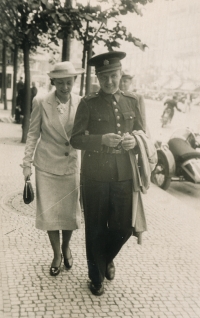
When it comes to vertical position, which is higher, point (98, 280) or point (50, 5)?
point (50, 5)

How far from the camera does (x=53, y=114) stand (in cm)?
397

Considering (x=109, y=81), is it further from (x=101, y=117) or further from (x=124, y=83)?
(x=124, y=83)

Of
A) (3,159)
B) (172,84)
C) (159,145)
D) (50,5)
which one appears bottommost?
(3,159)

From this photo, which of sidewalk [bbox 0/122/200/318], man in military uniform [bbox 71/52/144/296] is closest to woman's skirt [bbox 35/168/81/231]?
man in military uniform [bbox 71/52/144/296]

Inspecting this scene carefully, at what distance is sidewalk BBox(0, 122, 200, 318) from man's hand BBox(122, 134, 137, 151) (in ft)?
4.09

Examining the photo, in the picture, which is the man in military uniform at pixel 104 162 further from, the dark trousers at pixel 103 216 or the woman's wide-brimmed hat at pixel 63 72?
the woman's wide-brimmed hat at pixel 63 72

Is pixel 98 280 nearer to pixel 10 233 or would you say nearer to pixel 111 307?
pixel 111 307

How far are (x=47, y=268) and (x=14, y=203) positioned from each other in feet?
7.64

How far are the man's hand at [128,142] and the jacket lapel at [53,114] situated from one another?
0.69 m

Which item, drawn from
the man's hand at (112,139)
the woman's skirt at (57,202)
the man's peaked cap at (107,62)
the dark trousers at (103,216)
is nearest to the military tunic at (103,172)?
the dark trousers at (103,216)

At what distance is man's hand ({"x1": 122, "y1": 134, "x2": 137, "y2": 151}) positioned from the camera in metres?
3.43

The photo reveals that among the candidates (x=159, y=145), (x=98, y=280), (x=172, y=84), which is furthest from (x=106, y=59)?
(x=159, y=145)

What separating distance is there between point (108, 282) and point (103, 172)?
1052 mm

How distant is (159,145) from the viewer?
9.00m
